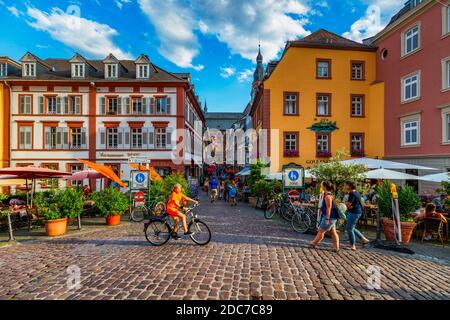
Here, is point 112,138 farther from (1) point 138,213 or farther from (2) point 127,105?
(1) point 138,213

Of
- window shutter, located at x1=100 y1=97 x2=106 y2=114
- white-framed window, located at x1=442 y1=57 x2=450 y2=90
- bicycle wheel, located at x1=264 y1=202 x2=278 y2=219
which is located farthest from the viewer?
window shutter, located at x1=100 y1=97 x2=106 y2=114

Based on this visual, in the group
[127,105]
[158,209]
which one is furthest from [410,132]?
[127,105]

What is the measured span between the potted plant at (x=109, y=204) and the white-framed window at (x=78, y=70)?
2083 cm

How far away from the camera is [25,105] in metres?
24.0

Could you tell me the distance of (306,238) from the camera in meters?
7.42

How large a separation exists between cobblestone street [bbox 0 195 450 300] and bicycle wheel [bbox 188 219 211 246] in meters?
0.22

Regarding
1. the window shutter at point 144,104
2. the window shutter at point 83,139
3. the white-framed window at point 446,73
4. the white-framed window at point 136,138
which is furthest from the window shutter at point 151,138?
the white-framed window at point 446,73

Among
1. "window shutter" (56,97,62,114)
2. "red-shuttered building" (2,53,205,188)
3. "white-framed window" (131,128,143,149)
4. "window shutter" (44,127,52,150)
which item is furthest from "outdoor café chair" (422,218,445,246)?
"window shutter" (44,127,52,150)

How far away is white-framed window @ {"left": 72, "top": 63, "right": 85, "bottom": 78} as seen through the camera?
24.5 m

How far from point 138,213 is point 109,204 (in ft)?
4.79

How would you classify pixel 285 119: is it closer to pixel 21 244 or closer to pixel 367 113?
pixel 367 113

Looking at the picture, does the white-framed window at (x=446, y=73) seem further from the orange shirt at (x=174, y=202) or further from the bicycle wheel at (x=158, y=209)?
the bicycle wheel at (x=158, y=209)

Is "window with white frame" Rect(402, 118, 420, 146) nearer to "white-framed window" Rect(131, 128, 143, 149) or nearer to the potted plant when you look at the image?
the potted plant
